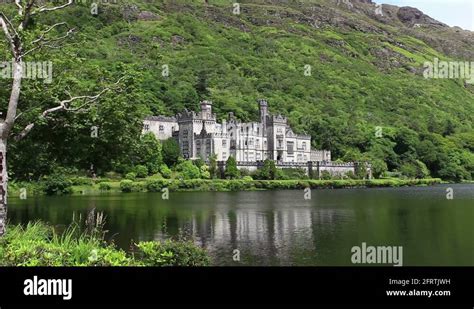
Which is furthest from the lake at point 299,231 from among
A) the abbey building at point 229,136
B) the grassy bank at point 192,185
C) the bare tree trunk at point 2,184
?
the abbey building at point 229,136

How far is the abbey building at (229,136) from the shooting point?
112 meters

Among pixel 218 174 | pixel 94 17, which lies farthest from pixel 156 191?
pixel 94 17

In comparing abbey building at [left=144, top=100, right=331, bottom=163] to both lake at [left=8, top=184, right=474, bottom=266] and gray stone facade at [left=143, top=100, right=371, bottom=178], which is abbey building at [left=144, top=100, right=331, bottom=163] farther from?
lake at [left=8, top=184, right=474, bottom=266]

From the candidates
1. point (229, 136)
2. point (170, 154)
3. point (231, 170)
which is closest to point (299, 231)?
point (231, 170)

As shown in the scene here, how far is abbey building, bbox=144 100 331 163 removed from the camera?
11219 centimetres

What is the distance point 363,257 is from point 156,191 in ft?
183

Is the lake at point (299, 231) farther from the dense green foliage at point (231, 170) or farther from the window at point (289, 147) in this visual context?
the window at point (289, 147)

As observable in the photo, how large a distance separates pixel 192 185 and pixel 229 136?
1320 inches

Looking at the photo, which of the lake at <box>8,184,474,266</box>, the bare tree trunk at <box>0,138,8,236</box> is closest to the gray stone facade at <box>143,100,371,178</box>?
the lake at <box>8,184,474,266</box>

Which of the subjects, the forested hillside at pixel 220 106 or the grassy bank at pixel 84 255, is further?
the forested hillside at pixel 220 106

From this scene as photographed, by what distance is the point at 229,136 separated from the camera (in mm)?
114688

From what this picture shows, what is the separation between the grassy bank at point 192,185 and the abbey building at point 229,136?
20682 mm

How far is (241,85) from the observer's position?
171m

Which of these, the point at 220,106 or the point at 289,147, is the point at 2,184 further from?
the point at 220,106
